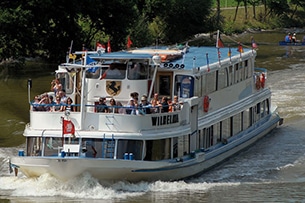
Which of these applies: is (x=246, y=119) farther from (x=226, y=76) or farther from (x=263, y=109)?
(x=226, y=76)

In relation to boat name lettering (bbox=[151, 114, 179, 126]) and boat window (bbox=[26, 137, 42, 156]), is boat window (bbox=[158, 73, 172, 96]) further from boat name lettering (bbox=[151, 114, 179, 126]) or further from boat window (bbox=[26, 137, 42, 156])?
boat window (bbox=[26, 137, 42, 156])

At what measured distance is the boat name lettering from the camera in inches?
989

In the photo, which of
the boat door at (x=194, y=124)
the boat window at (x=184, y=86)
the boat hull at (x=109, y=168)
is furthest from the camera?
the boat window at (x=184, y=86)

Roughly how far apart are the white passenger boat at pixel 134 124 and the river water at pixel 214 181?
352 millimetres

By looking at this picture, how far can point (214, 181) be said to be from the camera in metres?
27.1

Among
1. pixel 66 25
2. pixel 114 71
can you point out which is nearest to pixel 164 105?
pixel 114 71

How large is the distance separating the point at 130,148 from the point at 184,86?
353 cm

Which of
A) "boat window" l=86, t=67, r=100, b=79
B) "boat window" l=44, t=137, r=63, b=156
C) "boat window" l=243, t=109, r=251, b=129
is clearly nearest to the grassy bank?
"boat window" l=243, t=109, r=251, b=129

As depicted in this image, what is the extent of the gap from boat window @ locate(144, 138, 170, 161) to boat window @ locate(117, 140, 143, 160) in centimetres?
25

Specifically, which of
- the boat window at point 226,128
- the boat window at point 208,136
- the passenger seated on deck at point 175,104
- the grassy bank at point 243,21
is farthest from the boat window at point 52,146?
the grassy bank at point 243,21

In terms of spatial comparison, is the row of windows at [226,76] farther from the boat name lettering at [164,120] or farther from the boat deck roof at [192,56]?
the boat name lettering at [164,120]

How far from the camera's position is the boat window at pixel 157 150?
82.3ft

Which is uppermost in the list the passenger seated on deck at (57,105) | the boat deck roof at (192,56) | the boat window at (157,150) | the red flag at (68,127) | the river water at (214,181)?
the boat deck roof at (192,56)

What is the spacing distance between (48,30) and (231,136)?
2994cm
